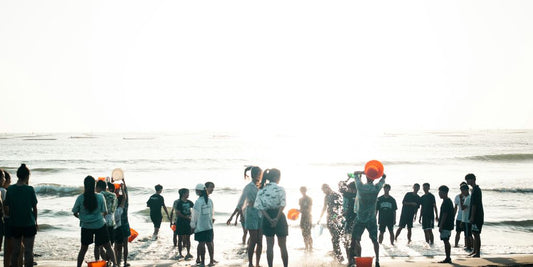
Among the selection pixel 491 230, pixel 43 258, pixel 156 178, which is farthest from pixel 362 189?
pixel 156 178

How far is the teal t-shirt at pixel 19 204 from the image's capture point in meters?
7.75

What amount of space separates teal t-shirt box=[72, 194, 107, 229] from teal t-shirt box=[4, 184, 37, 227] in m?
0.66

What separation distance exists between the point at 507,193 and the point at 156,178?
23.3 m

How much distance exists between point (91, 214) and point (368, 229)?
453cm

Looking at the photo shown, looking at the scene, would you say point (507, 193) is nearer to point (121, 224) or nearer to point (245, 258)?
point (245, 258)

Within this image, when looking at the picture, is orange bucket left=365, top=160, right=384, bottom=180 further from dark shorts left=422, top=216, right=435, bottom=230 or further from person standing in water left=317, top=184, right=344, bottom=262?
dark shorts left=422, top=216, right=435, bottom=230

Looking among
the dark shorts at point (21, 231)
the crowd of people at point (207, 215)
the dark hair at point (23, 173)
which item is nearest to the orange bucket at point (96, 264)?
the crowd of people at point (207, 215)

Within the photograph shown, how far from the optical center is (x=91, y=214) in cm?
809

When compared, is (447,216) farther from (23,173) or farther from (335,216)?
(23,173)

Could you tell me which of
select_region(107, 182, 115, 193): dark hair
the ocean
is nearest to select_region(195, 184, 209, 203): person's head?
select_region(107, 182, 115, 193): dark hair

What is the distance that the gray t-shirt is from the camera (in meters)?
8.69

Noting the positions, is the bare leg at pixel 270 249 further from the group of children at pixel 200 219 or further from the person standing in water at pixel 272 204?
the group of children at pixel 200 219

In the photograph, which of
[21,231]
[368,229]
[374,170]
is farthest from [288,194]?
[21,231]

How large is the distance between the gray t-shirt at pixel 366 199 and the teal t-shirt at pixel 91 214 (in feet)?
13.5
